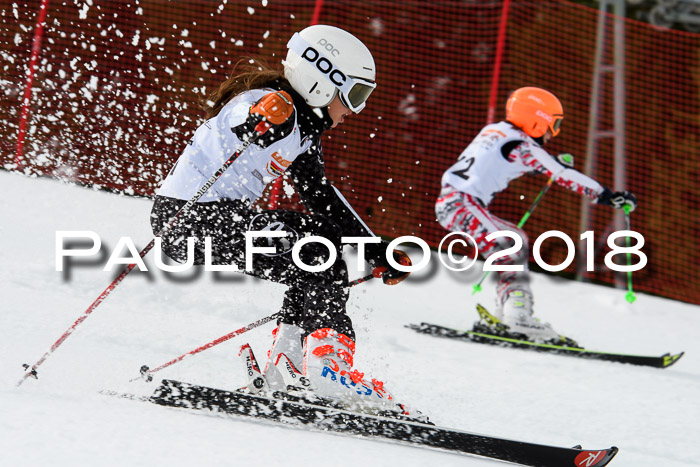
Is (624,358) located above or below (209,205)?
below

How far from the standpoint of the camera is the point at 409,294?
6879 millimetres

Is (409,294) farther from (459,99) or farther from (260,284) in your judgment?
(459,99)

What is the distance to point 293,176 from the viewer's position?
3.34 m

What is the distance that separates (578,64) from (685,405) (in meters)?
8.74

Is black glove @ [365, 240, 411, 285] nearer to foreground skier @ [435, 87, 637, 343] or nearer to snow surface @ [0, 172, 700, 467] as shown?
snow surface @ [0, 172, 700, 467]

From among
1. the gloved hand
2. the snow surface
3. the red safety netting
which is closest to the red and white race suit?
the snow surface

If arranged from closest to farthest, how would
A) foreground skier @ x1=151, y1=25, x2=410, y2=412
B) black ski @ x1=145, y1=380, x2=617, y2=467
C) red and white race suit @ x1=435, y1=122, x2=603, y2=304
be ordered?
black ski @ x1=145, y1=380, x2=617, y2=467 → foreground skier @ x1=151, y1=25, x2=410, y2=412 → red and white race suit @ x1=435, y1=122, x2=603, y2=304

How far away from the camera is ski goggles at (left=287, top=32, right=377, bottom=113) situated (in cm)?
313

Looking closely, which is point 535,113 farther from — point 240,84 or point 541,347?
point 240,84

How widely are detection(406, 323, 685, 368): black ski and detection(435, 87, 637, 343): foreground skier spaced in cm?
11

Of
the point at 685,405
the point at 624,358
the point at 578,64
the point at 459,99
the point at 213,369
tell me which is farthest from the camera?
the point at 578,64

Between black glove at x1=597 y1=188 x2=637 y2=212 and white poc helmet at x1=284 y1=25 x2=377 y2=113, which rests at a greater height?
white poc helmet at x1=284 y1=25 x2=377 y2=113

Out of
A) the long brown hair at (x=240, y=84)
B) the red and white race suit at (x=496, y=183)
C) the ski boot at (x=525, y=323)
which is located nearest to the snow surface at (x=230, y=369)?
the ski boot at (x=525, y=323)

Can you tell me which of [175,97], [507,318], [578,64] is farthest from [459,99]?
[507,318]
